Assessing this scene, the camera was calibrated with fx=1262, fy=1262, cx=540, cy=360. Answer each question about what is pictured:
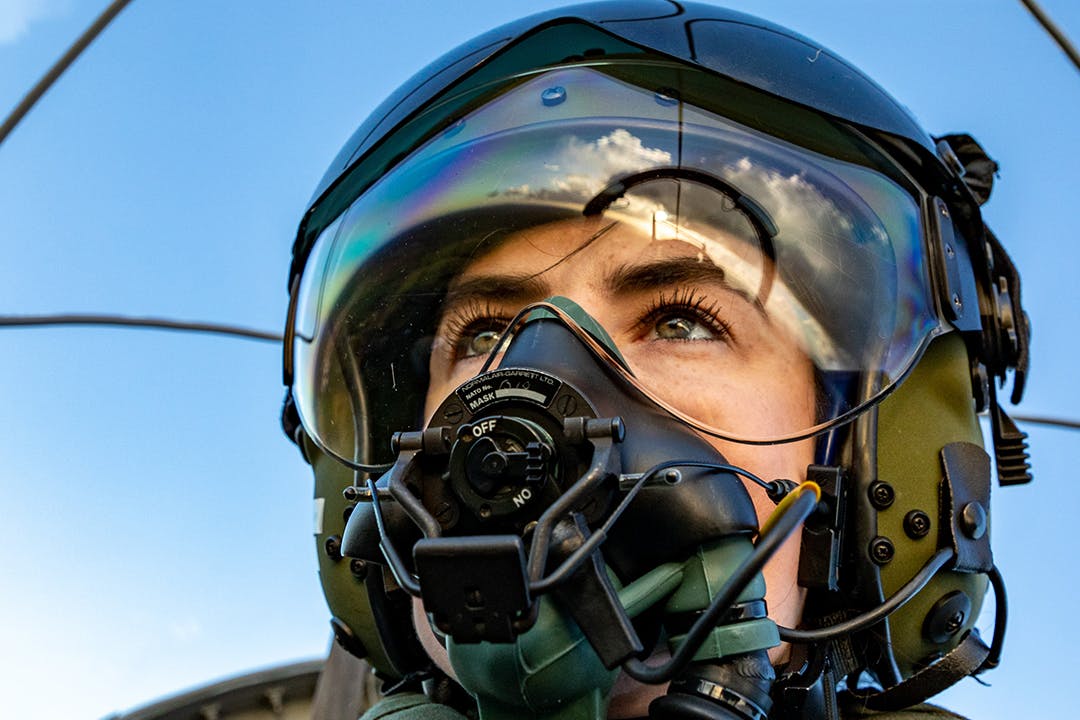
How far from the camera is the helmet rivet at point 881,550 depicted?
1731mm

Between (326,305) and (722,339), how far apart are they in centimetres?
67

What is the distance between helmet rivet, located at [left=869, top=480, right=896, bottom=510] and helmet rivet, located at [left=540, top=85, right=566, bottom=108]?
72 cm

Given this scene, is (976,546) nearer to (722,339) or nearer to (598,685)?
(722,339)

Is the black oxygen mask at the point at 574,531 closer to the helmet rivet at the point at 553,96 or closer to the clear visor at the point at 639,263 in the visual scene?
the clear visor at the point at 639,263

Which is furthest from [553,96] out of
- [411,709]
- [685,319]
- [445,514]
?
[411,709]

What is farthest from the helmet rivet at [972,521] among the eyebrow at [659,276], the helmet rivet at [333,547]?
the helmet rivet at [333,547]

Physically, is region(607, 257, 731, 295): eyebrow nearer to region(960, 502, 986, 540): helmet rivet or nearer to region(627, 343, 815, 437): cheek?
region(627, 343, 815, 437): cheek

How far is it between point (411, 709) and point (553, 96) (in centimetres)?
98

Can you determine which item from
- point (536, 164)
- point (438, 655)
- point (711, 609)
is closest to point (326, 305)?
point (536, 164)

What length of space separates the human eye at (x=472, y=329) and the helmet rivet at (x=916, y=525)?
63 cm

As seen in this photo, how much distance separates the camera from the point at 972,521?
1.80m

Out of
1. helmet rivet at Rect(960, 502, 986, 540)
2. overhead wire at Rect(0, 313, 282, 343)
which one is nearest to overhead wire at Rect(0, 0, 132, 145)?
overhead wire at Rect(0, 313, 282, 343)

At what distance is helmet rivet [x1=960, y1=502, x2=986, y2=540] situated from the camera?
1.79 metres

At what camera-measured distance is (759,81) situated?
1830 mm
